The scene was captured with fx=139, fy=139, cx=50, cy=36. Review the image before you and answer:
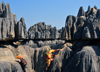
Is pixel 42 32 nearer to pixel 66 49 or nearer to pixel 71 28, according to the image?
pixel 71 28

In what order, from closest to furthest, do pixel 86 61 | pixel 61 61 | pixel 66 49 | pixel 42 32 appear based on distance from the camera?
pixel 86 61, pixel 61 61, pixel 66 49, pixel 42 32

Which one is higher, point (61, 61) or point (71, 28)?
point (71, 28)

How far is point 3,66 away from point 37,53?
11986mm

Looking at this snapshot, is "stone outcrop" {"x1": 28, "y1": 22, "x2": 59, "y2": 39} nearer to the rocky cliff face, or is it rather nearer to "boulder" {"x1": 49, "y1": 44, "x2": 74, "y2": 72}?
the rocky cliff face

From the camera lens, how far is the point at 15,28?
1331cm

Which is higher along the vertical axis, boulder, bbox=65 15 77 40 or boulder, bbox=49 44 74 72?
boulder, bbox=65 15 77 40

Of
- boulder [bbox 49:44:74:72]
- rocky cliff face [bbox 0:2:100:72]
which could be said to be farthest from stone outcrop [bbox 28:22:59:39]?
boulder [bbox 49:44:74:72]

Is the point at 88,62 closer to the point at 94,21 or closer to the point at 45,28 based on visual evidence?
the point at 94,21

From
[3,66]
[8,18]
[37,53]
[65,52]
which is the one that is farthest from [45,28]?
[3,66]

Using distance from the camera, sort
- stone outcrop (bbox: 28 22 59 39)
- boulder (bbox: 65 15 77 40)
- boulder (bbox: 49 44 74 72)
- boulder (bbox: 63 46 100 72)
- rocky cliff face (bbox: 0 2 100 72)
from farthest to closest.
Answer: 1. stone outcrop (bbox: 28 22 59 39)
2. boulder (bbox: 65 15 77 40)
3. boulder (bbox: 49 44 74 72)
4. boulder (bbox: 63 46 100 72)
5. rocky cliff face (bbox: 0 2 100 72)

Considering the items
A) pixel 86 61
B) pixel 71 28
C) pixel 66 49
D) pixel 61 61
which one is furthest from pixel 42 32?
pixel 86 61

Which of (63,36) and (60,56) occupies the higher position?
(63,36)

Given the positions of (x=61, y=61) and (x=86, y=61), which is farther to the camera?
(x=61, y=61)

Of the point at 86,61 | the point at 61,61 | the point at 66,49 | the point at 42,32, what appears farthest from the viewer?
the point at 42,32
